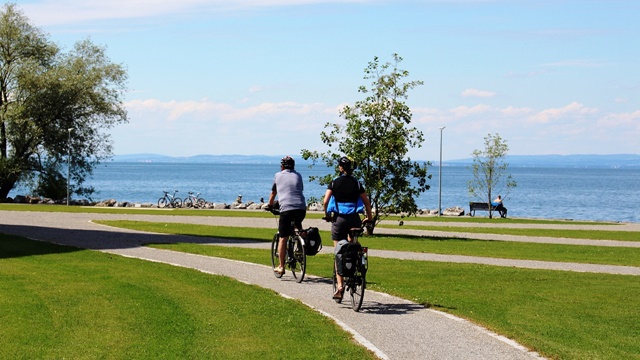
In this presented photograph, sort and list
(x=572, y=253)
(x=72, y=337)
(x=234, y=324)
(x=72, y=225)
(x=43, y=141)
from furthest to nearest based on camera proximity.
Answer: (x=43, y=141), (x=72, y=225), (x=572, y=253), (x=234, y=324), (x=72, y=337)

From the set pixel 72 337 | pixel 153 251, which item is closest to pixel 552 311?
pixel 72 337

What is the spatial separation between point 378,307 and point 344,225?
1259mm

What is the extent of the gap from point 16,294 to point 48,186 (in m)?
50.4

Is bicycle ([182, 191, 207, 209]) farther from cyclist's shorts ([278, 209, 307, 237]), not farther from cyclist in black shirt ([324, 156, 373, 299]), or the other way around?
cyclist in black shirt ([324, 156, 373, 299])

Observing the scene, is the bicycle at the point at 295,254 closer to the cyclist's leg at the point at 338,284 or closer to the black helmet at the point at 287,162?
the black helmet at the point at 287,162

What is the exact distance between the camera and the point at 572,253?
2525 cm

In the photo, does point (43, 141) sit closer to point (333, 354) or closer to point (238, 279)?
point (238, 279)

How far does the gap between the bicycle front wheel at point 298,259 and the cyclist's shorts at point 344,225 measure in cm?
217

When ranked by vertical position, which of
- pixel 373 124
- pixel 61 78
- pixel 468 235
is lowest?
A: pixel 468 235

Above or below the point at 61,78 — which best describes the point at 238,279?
below

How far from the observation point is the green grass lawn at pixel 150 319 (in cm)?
989

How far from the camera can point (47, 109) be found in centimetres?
6125

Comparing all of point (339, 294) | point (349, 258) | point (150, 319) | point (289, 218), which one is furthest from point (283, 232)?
point (150, 319)

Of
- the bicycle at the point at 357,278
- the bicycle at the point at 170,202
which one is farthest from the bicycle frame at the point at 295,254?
the bicycle at the point at 170,202
